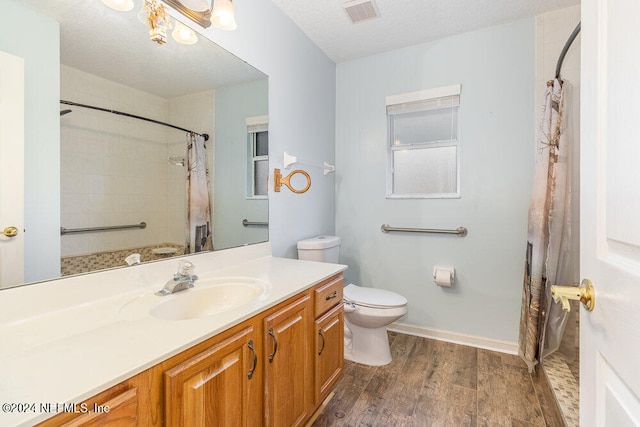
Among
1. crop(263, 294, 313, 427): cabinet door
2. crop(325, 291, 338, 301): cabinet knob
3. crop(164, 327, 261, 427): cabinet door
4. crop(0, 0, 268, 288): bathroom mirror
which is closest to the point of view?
crop(164, 327, 261, 427): cabinet door

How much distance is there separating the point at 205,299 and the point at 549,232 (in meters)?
2.06

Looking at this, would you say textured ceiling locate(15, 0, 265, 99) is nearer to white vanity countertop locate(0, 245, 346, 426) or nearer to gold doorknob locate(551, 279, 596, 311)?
white vanity countertop locate(0, 245, 346, 426)

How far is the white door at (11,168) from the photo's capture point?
2.79 ft

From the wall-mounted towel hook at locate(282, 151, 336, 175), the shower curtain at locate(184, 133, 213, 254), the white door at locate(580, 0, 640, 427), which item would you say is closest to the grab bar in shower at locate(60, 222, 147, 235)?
the shower curtain at locate(184, 133, 213, 254)

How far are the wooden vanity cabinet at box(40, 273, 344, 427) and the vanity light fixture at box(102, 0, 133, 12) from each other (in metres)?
1.28

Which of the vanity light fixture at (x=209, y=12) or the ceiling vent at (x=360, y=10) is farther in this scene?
the ceiling vent at (x=360, y=10)

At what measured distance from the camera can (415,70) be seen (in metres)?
2.46

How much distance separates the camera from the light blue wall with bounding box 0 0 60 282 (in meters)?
0.89

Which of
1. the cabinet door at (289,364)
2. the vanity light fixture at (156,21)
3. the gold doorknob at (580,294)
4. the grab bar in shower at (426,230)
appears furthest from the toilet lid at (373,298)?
the vanity light fixture at (156,21)

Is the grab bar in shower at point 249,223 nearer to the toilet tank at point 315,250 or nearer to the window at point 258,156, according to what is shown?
the window at point 258,156

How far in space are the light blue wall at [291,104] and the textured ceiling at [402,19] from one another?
13 cm

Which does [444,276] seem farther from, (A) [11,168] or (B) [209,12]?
(A) [11,168]

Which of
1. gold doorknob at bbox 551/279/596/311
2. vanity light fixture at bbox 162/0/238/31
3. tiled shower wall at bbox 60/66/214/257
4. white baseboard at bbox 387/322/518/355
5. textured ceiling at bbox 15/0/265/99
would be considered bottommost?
white baseboard at bbox 387/322/518/355

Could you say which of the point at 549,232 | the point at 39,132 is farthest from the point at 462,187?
the point at 39,132
